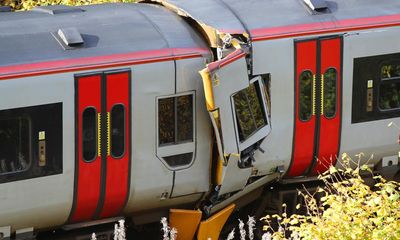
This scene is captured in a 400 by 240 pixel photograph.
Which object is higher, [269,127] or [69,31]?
[69,31]

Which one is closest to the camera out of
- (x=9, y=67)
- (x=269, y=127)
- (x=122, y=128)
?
(x=9, y=67)

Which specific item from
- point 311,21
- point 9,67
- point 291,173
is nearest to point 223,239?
point 291,173

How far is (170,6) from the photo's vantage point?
12805 millimetres

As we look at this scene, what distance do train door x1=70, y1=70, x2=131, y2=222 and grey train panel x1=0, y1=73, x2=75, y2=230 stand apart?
0.10 m

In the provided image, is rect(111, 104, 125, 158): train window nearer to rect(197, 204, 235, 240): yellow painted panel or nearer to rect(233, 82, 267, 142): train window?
rect(233, 82, 267, 142): train window

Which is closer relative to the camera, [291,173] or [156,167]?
[156,167]

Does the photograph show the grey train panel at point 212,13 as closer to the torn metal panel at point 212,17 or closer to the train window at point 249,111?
the torn metal panel at point 212,17

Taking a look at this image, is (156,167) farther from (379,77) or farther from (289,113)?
(379,77)

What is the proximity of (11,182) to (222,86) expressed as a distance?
2.43m

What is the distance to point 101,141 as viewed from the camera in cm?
1140

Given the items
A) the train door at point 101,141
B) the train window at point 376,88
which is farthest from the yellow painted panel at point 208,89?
the train window at point 376,88

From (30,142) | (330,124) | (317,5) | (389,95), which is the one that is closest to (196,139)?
(330,124)

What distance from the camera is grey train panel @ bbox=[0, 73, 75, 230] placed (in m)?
10.8

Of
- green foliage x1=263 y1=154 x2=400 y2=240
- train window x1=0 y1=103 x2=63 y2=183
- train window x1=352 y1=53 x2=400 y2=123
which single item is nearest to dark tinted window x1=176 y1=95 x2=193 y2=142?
train window x1=0 y1=103 x2=63 y2=183
